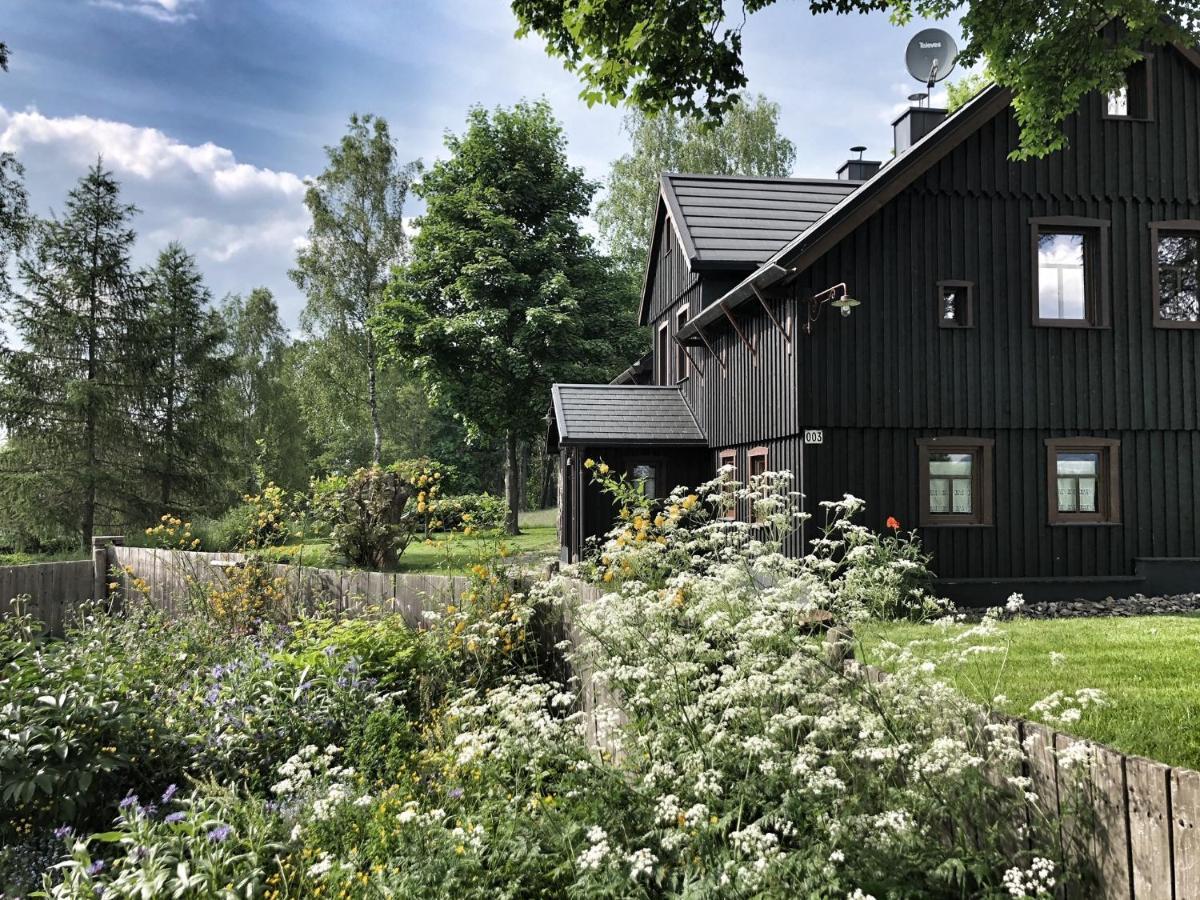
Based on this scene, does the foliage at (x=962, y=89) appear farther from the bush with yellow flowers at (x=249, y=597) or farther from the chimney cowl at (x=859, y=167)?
the bush with yellow flowers at (x=249, y=597)

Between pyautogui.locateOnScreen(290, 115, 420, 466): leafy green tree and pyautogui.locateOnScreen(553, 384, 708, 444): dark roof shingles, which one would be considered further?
pyautogui.locateOnScreen(290, 115, 420, 466): leafy green tree

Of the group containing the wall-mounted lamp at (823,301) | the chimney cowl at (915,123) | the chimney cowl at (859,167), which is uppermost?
the chimney cowl at (859,167)

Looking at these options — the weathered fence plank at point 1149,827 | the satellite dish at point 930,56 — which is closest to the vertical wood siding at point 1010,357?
the satellite dish at point 930,56

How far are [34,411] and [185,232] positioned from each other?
9625 mm

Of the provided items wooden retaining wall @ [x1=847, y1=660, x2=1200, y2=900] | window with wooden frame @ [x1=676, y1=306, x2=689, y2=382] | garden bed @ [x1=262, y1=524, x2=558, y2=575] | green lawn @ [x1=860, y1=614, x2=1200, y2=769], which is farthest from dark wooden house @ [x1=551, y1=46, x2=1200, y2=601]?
wooden retaining wall @ [x1=847, y1=660, x2=1200, y2=900]

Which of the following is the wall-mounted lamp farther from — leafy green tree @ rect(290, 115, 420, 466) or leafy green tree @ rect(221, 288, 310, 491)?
leafy green tree @ rect(221, 288, 310, 491)

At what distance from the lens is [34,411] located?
2306cm

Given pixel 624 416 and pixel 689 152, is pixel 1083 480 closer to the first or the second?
pixel 624 416

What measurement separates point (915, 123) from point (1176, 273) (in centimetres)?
529

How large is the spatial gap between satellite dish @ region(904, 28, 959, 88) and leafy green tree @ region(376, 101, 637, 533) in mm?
13337

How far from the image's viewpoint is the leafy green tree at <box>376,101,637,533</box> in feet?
92.1

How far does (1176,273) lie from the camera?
14055 mm

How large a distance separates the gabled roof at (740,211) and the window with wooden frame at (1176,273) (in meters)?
6.54

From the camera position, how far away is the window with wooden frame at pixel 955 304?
13.4m
